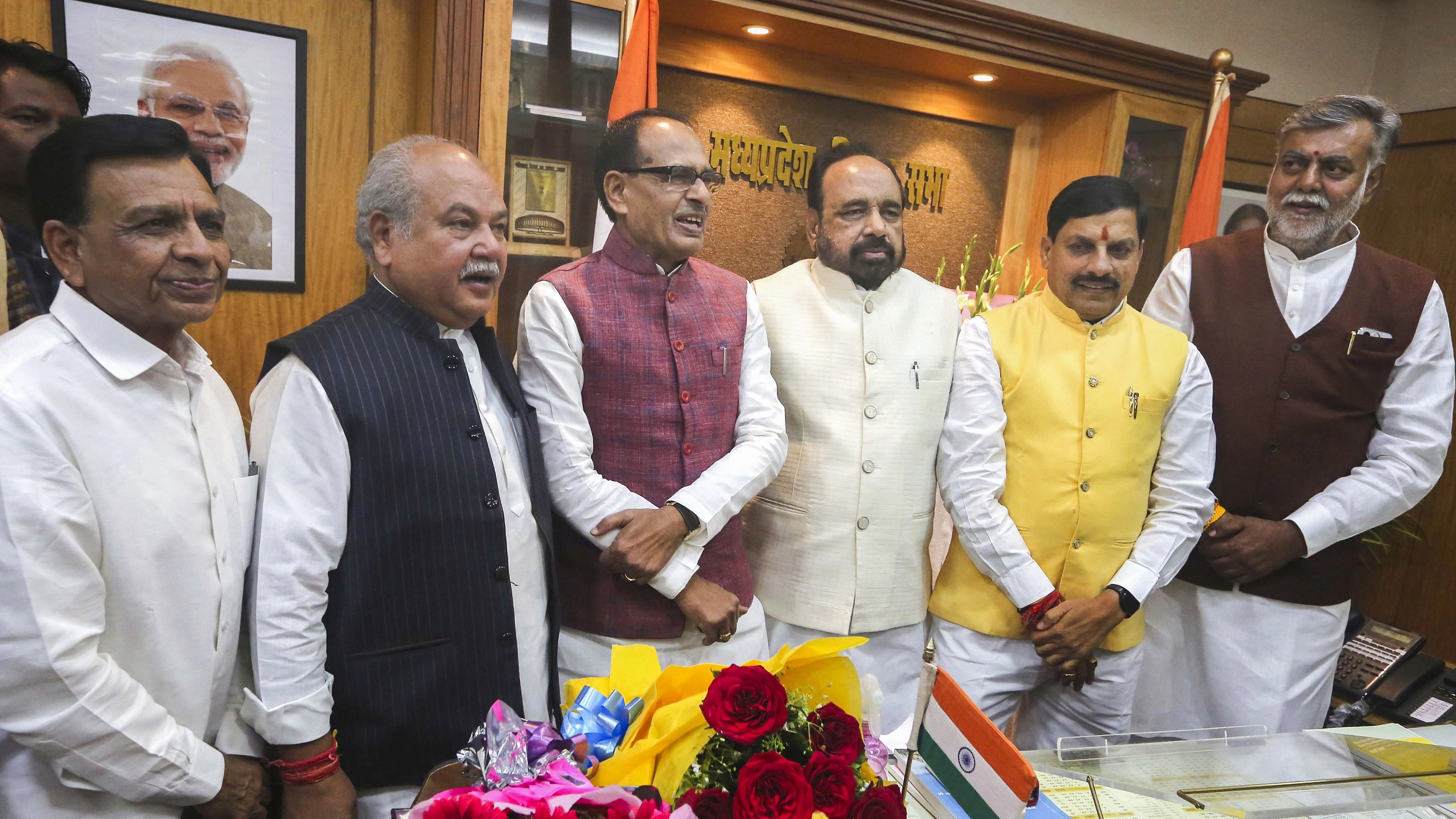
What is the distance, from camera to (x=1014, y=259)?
417 cm

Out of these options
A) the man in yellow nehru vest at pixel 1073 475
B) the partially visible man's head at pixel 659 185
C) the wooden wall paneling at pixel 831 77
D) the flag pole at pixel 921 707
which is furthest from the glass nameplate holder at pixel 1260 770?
the wooden wall paneling at pixel 831 77

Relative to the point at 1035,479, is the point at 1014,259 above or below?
above

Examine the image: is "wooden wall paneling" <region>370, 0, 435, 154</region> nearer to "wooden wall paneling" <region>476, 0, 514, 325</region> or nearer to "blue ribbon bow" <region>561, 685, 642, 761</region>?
"wooden wall paneling" <region>476, 0, 514, 325</region>

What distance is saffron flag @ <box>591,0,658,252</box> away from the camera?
9.08ft

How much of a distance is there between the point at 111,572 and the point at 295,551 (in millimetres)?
229

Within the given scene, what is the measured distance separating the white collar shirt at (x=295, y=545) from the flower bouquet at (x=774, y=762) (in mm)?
685

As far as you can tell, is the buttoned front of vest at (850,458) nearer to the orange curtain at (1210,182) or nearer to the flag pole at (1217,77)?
the orange curtain at (1210,182)

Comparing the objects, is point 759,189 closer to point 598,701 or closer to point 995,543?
point 995,543

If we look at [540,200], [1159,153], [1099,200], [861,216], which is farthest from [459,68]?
[1159,153]

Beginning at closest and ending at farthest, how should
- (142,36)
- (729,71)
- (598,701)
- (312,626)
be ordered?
(598,701)
(312,626)
(142,36)
(729,71)

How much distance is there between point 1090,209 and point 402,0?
2102 millimetres

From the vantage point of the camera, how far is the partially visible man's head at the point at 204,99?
94.5 inches

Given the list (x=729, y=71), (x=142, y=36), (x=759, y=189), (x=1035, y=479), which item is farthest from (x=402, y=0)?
(x=1035, y=479)

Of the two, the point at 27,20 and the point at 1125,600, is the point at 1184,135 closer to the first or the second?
the point at 1125,600
